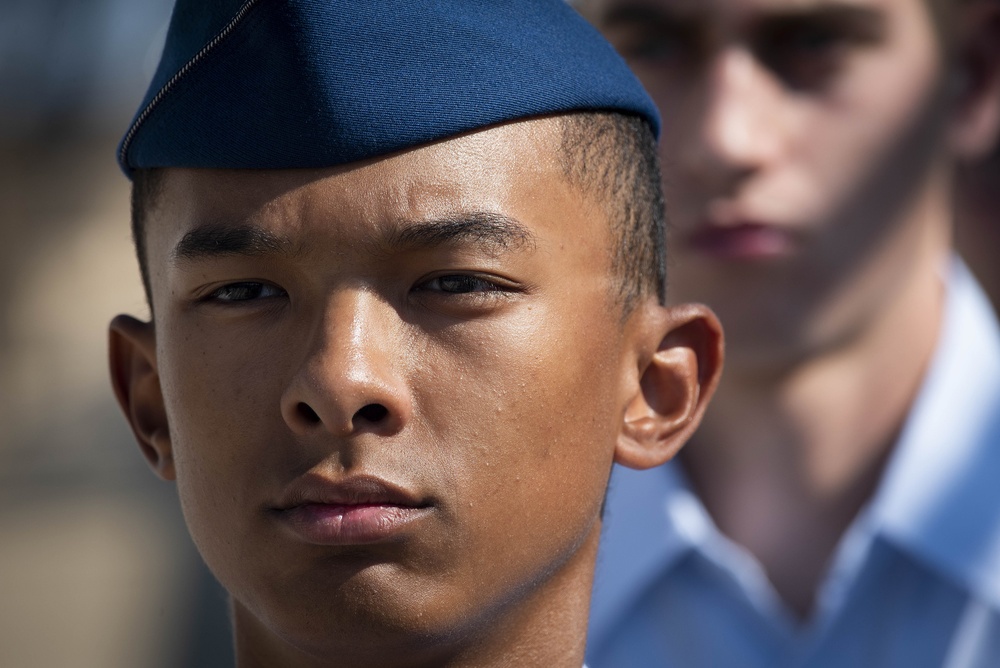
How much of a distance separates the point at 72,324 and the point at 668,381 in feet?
23.6

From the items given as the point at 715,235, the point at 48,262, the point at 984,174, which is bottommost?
the point at 48,262

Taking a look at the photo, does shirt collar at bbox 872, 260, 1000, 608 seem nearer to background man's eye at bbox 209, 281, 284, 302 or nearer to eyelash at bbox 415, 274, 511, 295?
eyelash at bbox 415, 274, 511, 295

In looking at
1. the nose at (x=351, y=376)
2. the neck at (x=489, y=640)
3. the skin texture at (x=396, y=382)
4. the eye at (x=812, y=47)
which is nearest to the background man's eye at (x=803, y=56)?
the eye at (x=812, y=47)

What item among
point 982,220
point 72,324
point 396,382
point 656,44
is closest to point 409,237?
point 396,382

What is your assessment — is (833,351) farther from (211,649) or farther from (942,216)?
(211,649)

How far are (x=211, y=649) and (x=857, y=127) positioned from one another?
401cm

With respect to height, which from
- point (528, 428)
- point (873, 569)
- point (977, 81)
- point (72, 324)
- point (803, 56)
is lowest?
point (72, 324)

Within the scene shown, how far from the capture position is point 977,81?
2955 mm

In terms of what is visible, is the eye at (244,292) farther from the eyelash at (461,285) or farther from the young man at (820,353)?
the young man at (820,353)

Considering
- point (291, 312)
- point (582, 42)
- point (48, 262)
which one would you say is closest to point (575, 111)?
point (582, 42)

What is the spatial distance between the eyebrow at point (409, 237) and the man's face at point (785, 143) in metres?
1.06

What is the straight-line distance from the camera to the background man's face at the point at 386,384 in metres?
1.51

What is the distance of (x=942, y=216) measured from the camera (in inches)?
115

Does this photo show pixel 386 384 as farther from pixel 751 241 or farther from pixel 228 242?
pixel 751 241
